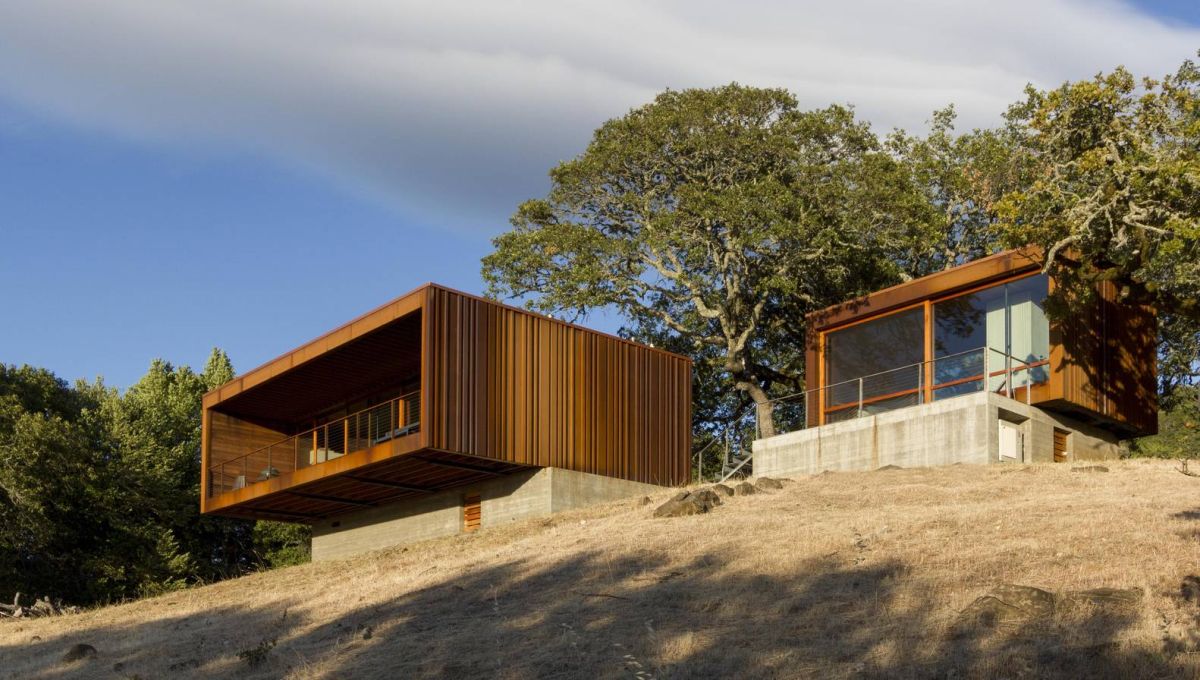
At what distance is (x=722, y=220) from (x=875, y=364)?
27.1 ft

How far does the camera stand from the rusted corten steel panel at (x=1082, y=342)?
2525 centimetres

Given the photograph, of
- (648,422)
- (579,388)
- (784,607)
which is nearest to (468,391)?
(579,388)

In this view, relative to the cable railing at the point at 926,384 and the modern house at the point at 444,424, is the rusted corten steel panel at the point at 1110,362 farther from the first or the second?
the modern house at the point at 444,424

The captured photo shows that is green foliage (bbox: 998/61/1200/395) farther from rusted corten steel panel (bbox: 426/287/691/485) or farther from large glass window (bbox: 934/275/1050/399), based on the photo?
rusted corten steel panel (bbox: 426/287/691/485)

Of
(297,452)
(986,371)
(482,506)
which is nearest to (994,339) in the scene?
(986,371)

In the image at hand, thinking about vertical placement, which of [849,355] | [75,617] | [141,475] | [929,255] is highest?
[929,255]

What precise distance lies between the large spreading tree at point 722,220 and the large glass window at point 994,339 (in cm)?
811

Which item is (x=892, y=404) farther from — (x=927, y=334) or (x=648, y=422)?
(x=648, y=422)

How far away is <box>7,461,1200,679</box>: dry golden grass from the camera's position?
12234mm

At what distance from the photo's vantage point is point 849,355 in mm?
28391

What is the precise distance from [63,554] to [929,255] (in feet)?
84.0

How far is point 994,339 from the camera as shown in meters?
25.8

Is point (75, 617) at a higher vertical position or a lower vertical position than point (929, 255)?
lower

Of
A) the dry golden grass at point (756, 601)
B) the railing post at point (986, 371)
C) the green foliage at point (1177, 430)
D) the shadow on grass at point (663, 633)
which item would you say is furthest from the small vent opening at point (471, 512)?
the green foliage at point (1177, 430)
